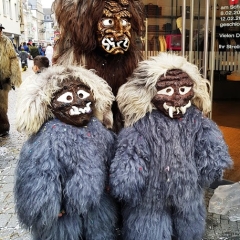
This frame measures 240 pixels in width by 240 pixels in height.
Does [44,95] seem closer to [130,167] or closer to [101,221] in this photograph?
[130,167]

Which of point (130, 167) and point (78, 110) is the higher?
point (78, 110)

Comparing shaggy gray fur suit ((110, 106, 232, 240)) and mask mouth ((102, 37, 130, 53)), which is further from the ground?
mask mouth ((102, 37, 130, 53))

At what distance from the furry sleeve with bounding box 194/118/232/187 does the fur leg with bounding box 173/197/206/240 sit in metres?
0.21

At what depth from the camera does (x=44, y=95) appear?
5.63 feet

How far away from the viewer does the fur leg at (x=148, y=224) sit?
1.92 m

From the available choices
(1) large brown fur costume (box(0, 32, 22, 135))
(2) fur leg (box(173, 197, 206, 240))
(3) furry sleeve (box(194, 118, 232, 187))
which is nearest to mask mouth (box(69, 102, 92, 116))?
(3) furry sleeve (box(194, 118, 232, 187))

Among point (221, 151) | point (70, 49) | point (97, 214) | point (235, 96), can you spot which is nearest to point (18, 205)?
point (97, 214)

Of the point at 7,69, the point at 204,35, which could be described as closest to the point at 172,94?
the point at 204,35

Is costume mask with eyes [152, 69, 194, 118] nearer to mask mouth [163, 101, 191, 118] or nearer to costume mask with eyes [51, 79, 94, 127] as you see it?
mask mouth [163, 101, 191, 118]

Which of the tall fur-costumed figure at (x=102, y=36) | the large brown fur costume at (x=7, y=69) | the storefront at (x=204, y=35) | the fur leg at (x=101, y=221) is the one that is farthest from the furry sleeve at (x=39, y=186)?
the large brown fur costume at (x=7, y=69)

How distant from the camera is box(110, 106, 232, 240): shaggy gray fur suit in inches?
69.8

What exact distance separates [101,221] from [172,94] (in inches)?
32.5

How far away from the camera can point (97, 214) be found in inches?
74.6

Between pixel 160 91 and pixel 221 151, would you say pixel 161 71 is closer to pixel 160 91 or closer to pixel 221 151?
pixel 160 91
